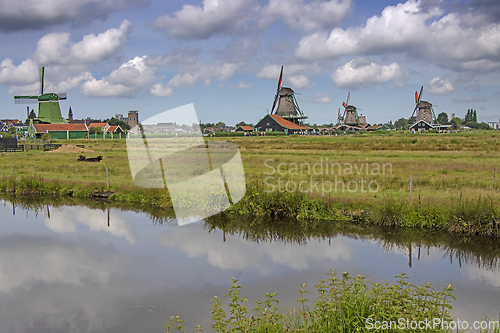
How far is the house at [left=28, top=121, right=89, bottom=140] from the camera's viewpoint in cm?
7675

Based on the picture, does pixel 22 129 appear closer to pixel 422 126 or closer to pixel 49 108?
pixel 49 108

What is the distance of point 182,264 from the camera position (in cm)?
1016

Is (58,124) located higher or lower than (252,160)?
higher

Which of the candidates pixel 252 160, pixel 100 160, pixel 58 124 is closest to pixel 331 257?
pixel 252 160

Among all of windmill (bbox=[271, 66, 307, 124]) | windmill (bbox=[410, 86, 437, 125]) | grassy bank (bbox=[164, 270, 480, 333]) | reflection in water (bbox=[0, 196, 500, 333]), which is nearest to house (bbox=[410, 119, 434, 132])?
windmill (bbox=[410, 86, 437, 125])

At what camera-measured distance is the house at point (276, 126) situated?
80.6 meters

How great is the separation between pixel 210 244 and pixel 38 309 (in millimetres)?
5292

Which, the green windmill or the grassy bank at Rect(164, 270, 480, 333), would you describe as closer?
the grassy bank at Rect(164, 270, 480, 333)

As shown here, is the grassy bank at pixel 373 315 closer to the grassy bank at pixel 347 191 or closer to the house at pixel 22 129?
the grassy bank at pixel 347 191

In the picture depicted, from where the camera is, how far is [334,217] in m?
14.1

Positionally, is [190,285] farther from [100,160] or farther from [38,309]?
[100,160]

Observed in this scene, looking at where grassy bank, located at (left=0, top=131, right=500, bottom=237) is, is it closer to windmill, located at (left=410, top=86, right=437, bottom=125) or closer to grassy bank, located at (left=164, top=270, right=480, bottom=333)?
grassy bank, located at (left=164, top=270, right=480, bottom=333)

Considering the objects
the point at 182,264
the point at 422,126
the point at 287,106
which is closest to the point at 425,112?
the point at 422,126

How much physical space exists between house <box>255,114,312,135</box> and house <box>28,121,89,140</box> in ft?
128
